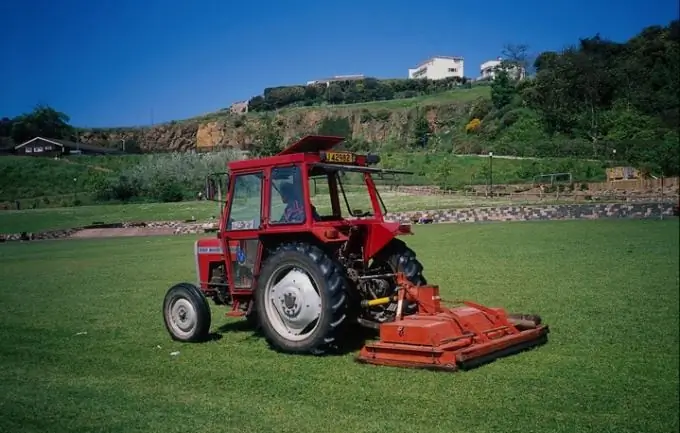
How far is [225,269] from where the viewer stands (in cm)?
939

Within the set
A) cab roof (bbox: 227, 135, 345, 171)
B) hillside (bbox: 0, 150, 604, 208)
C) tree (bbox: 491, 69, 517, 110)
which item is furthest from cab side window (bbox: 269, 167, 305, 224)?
hillside (bbox: 0, 150, 604, 208)

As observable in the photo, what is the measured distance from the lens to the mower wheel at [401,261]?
855cm

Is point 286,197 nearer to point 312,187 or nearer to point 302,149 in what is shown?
point 312,187

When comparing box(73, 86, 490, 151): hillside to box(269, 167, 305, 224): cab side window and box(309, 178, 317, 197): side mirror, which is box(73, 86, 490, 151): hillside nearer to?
box(309, 178, 317, 197): side mirror

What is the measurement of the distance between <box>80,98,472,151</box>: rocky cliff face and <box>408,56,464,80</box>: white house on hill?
58.2 inches

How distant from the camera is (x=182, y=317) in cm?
923

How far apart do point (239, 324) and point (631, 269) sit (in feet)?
27.8

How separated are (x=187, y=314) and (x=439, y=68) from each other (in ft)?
17.8

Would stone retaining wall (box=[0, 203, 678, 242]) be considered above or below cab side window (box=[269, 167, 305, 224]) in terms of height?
below

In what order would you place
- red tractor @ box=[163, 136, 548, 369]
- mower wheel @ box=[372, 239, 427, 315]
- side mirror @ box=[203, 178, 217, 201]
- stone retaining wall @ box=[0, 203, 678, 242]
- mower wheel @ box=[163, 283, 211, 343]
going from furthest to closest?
stone retaining wall @ box=[0, 203, 678, 242]
mower wheel @ box=[163, 283, 211, 343]
side mirror @ box=[203, 178, 217, 201]
mower wheel @ box=[372, 239, 427, 315]
red tractor @ box=[163, 136, 548, 369]

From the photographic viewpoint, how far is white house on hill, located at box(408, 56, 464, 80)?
945 centimetres

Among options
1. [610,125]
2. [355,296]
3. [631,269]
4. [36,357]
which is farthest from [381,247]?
[631,269]

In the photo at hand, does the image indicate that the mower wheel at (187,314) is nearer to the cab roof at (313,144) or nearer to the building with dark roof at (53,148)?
the cab roof at (313,144)

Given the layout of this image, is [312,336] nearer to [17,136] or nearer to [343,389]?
[343,389]
